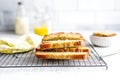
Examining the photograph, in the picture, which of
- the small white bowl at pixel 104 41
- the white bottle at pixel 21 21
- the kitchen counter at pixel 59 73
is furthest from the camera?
the white bottle at pixel 21 21

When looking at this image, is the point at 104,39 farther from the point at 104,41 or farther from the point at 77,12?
the point at 77,12

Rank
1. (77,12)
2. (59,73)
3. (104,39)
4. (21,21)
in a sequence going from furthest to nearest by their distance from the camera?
(77,12)
(21,21)
(104,39)
(59,73)

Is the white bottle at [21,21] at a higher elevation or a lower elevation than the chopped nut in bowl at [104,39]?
higher

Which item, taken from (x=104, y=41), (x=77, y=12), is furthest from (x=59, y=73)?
(x=77, y=12)

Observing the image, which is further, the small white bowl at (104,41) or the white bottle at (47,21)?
the white bottle at (47,21)

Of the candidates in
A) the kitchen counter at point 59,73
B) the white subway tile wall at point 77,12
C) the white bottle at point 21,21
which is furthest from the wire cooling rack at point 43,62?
the white subway tile wall at point 77,12

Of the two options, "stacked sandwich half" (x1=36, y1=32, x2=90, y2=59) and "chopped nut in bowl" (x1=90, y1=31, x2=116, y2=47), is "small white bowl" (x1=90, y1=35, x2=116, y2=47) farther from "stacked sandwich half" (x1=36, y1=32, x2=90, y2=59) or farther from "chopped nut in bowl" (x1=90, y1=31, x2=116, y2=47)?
"stacked sandwich half" (x1=36, y1=32, x2=90, y2=59)

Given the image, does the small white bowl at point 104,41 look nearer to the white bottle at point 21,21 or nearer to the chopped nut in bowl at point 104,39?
the chopped nut in bowl at point 104,39
